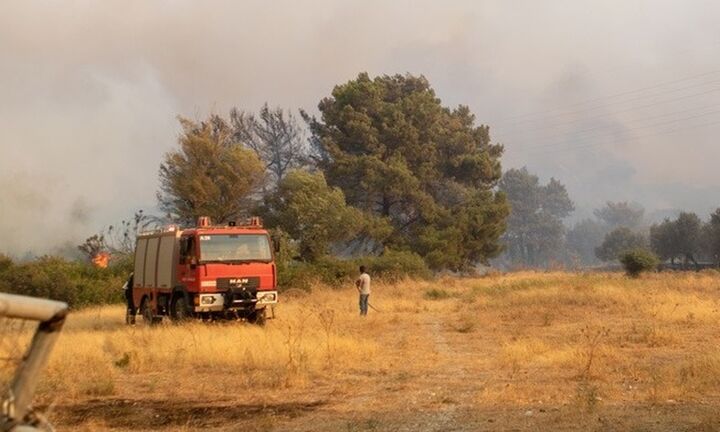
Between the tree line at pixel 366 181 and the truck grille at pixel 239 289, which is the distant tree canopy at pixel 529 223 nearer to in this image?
the tree line at pixel 366 181

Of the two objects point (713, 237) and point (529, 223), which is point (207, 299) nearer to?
point (713, 237)

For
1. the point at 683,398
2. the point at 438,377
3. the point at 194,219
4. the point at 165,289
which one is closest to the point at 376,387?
the point at 438,377

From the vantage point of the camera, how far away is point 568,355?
45.8ft

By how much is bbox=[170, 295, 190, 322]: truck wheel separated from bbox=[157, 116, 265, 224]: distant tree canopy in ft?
86.2

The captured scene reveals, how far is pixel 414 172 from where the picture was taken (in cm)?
6016

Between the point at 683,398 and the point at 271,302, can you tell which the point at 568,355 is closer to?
the point at 683,398

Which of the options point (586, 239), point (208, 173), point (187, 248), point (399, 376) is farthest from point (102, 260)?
point (586, 239)

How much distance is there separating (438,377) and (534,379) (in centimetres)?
158

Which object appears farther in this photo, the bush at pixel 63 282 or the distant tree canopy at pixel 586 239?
the distant tree canopy at pixel 586 239

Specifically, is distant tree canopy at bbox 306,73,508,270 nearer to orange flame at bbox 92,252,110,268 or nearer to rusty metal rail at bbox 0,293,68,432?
orange flame at bbox 92,252,110,268

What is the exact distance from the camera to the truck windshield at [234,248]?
20031 millimetres

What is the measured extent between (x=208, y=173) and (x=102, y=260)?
11964mm

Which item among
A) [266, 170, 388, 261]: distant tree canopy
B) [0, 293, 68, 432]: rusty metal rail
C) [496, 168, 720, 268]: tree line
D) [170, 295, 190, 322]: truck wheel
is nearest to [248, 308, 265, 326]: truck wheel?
[170, 295, 190, 322]: truck wheel

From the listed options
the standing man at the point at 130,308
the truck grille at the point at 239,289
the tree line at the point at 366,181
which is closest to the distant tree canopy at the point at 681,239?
the tree line at the point at 366,181
